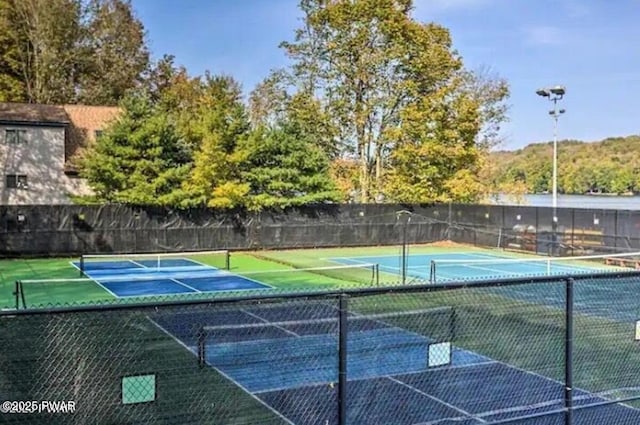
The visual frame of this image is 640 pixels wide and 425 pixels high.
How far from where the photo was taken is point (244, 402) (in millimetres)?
7078

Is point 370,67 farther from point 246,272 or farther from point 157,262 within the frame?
point 246,272

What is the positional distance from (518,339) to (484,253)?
913 inches

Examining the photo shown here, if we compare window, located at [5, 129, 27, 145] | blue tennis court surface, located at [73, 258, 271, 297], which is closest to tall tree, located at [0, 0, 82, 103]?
window, located at [5, 129, 27, 145]

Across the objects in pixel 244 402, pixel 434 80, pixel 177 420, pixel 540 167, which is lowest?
pixel 244 402

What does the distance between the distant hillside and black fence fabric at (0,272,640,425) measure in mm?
34149

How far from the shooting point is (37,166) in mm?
33938

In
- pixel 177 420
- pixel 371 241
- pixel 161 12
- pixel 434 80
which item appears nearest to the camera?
pixel 177 420

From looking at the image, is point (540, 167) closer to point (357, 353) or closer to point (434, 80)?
point (434, 80)

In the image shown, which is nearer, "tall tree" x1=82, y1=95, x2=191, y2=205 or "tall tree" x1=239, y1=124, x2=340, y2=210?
"tall tree" x1=82, y1=95, x2=191, y2=205

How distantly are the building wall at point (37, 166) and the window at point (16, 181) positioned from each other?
145 mm

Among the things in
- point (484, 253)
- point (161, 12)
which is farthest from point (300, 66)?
point (484, 253)

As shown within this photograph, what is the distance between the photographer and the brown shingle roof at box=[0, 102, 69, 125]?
33.3m

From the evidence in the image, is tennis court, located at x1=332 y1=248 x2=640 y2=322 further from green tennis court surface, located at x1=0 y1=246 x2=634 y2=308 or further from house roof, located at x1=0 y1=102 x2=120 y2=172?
house roof, located at x1=0 y1=102 x2=120 y2=172

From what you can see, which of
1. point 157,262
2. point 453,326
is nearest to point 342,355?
point 453,326
